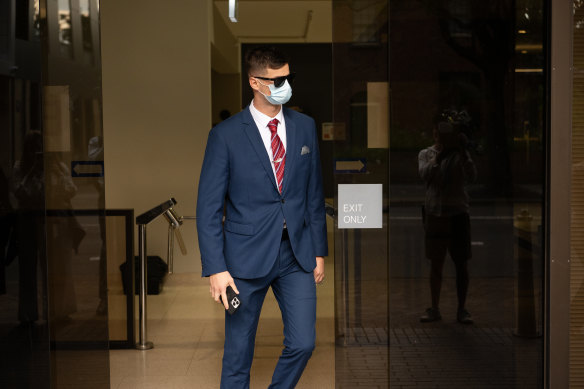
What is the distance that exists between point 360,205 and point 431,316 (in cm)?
65

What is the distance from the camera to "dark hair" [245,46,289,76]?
295 centimetres

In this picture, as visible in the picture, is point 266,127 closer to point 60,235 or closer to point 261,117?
point 261,117

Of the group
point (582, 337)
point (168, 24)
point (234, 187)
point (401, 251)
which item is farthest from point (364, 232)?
point (168, 24)

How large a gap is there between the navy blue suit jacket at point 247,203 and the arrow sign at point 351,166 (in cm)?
21

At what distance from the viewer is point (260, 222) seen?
293cm

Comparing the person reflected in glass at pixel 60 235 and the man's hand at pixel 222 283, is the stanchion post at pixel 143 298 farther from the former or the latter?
the man's hand at pixel 222 283

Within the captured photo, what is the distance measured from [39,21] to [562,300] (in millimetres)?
2731

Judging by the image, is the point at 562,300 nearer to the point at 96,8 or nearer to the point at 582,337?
the point at 582,337

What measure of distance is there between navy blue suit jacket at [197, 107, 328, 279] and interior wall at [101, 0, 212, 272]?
192 inches

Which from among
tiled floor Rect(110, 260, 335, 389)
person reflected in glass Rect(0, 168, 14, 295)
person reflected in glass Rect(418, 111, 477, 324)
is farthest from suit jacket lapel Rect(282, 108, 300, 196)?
tiled floor Rect(110, 260, 335, 389)

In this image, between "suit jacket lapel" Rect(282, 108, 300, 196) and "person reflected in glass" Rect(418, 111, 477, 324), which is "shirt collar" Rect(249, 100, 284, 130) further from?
"person reflected in glass" Rect(418, 111, 477, 324)

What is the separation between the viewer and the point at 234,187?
9.72 feet

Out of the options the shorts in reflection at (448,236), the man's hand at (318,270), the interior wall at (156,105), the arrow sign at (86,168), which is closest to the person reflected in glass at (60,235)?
the arrow sign at (86,168)

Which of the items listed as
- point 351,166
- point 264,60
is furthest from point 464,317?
point 264,60
